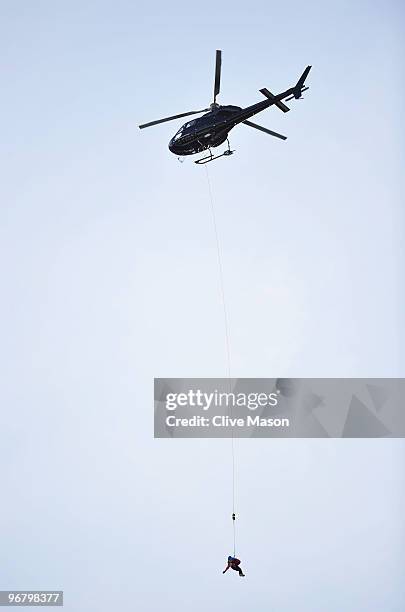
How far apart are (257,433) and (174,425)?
92.6 inches

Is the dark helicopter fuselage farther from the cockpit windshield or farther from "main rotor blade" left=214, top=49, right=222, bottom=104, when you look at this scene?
"main rotor blade" left=214, top=49, right=222, bottom=104

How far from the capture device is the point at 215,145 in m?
12.0

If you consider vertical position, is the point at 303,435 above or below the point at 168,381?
below

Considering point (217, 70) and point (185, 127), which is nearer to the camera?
point (217, 70)

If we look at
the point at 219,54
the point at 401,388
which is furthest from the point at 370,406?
the point at 219,54

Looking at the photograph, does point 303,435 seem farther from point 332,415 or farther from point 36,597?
point 36,597

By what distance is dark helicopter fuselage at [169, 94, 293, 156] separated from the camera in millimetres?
11216

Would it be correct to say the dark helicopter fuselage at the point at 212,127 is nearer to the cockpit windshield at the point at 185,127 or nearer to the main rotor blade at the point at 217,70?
the cockpit windshield at the point at 185,127

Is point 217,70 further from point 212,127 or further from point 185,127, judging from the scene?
point 185,127

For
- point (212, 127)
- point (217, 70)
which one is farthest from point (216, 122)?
point (217, 70)

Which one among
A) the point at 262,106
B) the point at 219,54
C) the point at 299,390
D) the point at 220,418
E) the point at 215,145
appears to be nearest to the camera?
the point at 219,54

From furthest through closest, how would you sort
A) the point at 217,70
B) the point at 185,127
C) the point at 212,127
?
1. the point at 185,127
2. the point at 212,127
3. the point at 217,70

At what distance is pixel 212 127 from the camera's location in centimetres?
1133

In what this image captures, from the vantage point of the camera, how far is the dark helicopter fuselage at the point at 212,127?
11216 millimetres
